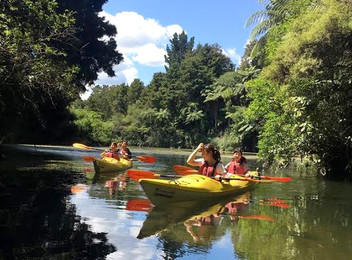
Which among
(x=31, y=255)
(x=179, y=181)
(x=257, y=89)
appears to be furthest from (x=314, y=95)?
(x=31, y=255)

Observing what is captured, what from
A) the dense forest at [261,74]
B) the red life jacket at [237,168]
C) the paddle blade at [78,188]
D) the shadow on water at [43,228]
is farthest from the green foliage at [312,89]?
the shadow on water at [43,228]

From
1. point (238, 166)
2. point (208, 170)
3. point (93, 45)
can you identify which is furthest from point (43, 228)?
point (93, 45)

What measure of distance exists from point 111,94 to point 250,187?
58.2m

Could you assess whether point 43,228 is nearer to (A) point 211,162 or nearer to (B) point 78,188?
(A) point 211,162

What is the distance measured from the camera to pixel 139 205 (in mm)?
8109

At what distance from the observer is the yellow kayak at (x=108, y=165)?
45.2 ft

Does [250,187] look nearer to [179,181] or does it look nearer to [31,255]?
[179,181]

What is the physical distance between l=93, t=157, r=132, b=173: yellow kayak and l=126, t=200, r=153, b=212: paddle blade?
5.45m

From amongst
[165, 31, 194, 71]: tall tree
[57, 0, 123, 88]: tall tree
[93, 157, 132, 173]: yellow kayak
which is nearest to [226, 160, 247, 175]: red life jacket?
[93, 157, 132, 173]: yellow kayak

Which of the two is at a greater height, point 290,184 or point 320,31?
point 320,31

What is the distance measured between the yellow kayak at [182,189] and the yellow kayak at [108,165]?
19.0ft

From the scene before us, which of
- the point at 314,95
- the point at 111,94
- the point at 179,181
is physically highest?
the point at 111,94

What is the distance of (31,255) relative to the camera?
4.46 metres

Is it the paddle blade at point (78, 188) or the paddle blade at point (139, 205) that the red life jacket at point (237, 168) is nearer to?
the paddle blade at point (139, 205)
